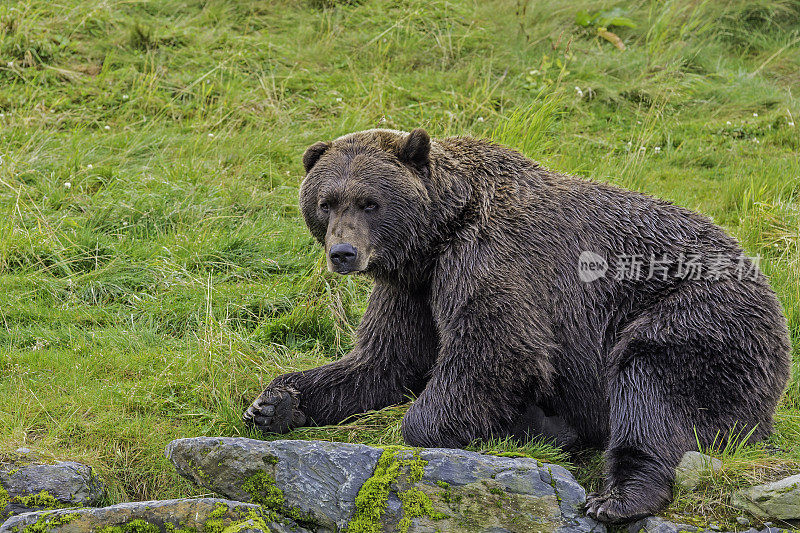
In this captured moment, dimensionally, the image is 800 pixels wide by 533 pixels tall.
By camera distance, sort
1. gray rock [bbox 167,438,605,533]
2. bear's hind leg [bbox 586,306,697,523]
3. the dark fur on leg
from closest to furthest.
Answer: gray rock [bbox 167,438,605,533] → bear's hind leg [bbox 586,306,697,523] → the dark fur on leg

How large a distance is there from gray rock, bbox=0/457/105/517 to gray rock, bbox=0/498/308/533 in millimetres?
444

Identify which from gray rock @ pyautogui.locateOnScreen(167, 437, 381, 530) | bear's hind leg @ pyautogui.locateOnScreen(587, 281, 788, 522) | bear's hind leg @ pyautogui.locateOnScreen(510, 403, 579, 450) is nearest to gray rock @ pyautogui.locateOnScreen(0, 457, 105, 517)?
gray rock @ pyautogui.locateOnScreen(167, 437, 381, 530)

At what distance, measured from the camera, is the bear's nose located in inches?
212

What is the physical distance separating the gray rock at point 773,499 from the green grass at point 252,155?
0.44 ft

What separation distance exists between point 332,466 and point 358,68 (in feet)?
24.5

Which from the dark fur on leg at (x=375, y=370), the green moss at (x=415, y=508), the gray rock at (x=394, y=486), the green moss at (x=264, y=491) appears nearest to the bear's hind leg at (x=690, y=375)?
the gray rock at (x=394, y=486)

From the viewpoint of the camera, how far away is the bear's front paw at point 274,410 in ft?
18.7

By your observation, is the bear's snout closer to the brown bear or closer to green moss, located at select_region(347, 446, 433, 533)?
the brown bear

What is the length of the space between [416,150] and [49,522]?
2915mm

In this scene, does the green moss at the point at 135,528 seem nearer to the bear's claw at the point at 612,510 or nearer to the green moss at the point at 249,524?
the green moss at the point at 249,524

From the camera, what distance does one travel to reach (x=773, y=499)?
443 cm

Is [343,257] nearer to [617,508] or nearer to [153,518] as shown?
[153,518]

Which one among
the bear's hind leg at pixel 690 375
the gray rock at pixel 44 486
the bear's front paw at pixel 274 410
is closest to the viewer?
the gray rock at pixel 44 486

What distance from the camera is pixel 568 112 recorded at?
10.6 meters
